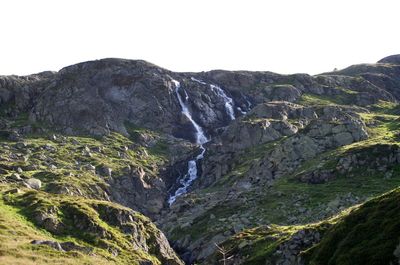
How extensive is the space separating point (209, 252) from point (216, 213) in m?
18.1

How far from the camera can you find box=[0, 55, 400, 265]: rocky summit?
5375 cm

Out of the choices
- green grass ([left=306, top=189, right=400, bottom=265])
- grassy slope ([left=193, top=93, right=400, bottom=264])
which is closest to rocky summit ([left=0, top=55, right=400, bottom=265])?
green grass ([left=306, top=189, right=400, bottom=265])

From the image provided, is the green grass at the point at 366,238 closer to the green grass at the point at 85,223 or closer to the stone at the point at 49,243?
the stone at the point at 49,243

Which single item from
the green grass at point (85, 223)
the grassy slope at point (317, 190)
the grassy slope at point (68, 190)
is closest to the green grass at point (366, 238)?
the grassy slope at point (68, 190)

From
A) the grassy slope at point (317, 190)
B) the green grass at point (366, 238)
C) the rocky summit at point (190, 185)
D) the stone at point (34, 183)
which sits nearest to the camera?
the green grass at point (366, 238)

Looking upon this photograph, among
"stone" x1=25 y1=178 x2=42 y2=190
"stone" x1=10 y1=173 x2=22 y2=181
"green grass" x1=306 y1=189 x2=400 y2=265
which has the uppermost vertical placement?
"green grass" x1=306 y1=189 x2=400 y2=265

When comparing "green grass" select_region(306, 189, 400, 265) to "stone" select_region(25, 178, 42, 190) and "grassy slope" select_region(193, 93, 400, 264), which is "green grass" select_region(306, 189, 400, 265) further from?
"stone" select_region(25, 178, 42, 190)

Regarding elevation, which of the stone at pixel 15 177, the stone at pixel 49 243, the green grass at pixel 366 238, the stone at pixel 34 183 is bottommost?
the stone at pixel 34 183

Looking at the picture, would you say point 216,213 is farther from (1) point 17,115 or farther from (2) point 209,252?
(1) point 17,115

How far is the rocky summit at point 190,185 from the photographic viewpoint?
5375cm

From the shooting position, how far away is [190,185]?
148875 mm

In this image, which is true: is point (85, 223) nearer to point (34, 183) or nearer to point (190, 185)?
point (34, 183)

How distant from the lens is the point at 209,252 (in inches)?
3435

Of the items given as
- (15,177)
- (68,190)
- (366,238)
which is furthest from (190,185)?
(366,238)
